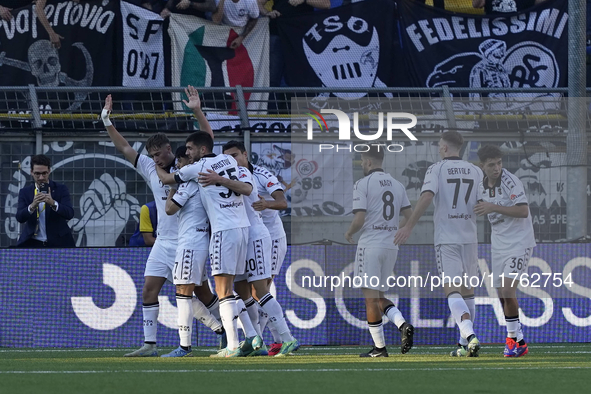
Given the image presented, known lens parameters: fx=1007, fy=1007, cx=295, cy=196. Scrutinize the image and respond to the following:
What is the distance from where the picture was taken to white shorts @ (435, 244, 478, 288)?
916 centimetres

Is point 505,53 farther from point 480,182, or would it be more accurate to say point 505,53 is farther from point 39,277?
point 39,277

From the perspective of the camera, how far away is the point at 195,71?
14.1 metres

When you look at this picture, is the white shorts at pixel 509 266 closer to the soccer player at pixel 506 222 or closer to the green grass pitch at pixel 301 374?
the soccer player at pixel 506 222

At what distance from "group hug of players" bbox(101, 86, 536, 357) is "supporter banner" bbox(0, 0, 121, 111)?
4.59 m

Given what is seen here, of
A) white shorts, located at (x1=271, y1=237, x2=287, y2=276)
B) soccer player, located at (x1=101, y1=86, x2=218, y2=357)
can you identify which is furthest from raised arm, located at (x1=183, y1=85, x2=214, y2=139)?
white shorts, located at (x1=271, y1=237, x2=287, y2=276)

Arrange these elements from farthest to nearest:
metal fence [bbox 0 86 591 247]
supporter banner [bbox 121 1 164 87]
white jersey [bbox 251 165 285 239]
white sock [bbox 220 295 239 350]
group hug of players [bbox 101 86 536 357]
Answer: supporter banner [bbox 121 1 164 87] → metal fence [bbox 0 86 591 247] → white jersey [bbox 251 165 285 239] → group hug of players [bbox 101 86 536 357] → white sock [bbox 220 295 239 350]

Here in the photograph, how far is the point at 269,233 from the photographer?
9.64m

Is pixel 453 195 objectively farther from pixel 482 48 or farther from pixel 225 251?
pixel 482 48

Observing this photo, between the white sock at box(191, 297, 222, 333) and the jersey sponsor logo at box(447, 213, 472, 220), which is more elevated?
the jersey sponsor logo at box(447, 213, 472, 220)

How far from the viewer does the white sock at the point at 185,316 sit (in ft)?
29.1

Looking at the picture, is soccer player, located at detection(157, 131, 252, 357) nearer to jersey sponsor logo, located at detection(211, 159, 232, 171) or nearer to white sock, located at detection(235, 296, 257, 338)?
jersey sponsor logo, located at detection(211, 159, 232, 171)

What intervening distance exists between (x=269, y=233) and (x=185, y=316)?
1269mm

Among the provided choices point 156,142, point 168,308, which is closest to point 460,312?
point 156,142

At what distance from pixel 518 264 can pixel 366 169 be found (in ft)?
5.43
